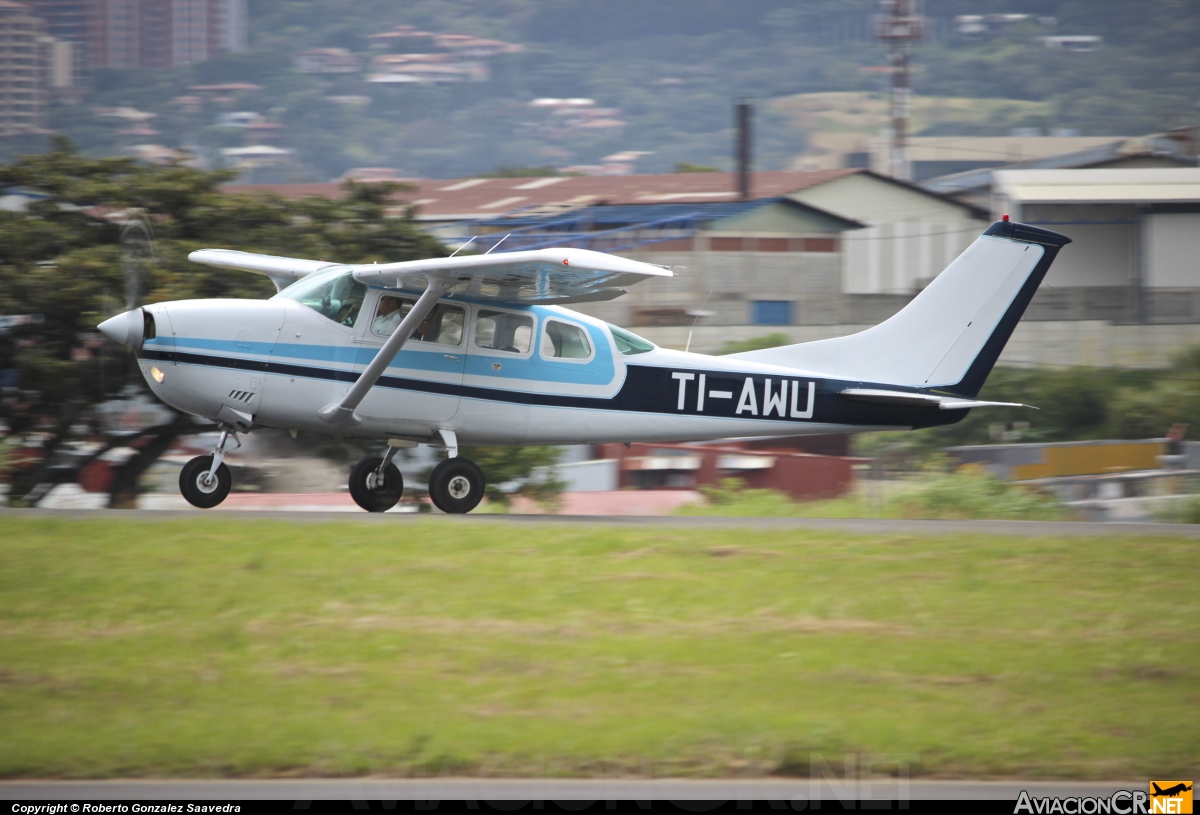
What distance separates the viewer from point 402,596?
7824 mm

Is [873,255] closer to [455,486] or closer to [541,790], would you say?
[455,486]

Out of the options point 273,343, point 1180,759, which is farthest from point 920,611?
point 273,343

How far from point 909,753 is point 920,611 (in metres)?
2.43

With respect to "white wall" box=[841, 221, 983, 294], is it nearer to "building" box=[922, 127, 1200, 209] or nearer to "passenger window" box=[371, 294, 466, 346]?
"building" box=[922, 127, 1200, 209]

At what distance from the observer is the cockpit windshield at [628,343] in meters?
12.4

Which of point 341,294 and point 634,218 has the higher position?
point 634,218

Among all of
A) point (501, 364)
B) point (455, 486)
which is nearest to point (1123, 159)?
point (501, 364)

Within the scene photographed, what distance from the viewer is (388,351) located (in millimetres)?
11172

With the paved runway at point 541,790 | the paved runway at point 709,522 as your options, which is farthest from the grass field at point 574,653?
the paved runway at point 709,522

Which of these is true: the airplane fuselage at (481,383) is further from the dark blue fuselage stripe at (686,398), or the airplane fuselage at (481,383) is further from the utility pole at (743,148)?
the utility pole at (743,148)

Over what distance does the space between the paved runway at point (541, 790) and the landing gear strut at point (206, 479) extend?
6320 millimetres

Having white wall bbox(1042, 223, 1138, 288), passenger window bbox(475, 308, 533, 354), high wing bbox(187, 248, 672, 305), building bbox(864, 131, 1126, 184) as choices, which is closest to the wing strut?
high wing bbox(187, 248, 672, 305)

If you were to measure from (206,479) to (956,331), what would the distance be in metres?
7.72

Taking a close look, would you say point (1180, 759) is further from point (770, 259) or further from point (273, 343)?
point (770, 259)
